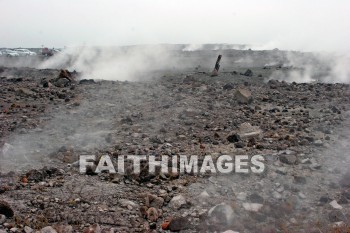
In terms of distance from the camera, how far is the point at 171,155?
5.89 meters

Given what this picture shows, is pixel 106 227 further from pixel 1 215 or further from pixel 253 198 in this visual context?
pixel 253 198

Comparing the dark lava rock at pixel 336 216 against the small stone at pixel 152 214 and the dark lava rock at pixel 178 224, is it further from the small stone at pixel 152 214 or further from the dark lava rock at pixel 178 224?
the small stone at pixel 152 214

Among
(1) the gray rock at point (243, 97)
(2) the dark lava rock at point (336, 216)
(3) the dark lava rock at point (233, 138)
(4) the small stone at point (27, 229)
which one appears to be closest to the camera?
(4) the small stone at point (27, 229)

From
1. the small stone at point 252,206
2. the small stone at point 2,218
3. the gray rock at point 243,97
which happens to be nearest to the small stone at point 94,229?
the small stone at point 2,218

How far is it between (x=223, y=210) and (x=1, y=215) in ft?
7.54

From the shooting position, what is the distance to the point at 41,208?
4039 millimetres

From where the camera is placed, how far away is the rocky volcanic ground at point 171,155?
13.2ft

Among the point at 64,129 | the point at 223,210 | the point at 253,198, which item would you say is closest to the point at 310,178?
the point at 253,198

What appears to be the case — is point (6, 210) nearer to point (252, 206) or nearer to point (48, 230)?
point (48, 230)

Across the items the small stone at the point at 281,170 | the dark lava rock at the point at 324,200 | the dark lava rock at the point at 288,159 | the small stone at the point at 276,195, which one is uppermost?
the dark lava rock at the point at 288,159

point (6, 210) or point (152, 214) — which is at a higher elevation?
point (6, 210)

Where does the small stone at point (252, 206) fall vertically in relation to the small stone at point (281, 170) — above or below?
below

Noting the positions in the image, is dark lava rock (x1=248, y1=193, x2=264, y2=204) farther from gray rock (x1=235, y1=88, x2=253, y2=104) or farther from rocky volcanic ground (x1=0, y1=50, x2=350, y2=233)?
gray rock (x1=235, y1=88, x2=253, y2=104)

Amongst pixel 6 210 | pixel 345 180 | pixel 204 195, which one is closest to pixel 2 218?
pixel 6 210
